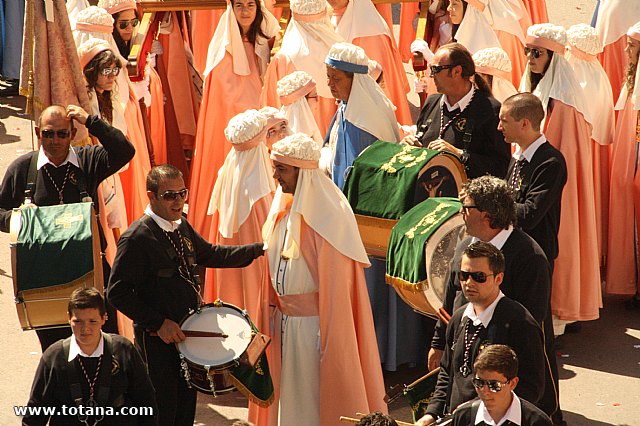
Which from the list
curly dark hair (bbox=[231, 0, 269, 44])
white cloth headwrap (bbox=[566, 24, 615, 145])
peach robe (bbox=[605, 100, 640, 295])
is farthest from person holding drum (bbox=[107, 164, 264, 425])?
peach robe (bbox=[605, 100, 640, 295])

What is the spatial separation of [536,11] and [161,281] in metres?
6.19

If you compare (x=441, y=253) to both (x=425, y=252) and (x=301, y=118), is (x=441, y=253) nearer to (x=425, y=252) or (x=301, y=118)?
(x=425, y=252)

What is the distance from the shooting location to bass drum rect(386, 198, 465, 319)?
7895mm

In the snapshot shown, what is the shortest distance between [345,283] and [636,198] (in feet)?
11.0

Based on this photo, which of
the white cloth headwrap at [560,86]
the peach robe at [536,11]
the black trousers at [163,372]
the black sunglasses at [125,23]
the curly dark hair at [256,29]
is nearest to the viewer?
the black trousers at [163,372]

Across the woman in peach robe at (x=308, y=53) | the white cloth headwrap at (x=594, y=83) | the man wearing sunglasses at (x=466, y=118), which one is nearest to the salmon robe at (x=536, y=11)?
the white cloth headwrap at (x=594, y=83)

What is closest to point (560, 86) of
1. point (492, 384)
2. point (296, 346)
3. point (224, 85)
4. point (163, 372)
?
point (224, 85)

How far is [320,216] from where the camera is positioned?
8.06 meters

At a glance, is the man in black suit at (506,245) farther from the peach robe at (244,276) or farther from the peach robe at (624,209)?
the peach robe at (624,209)

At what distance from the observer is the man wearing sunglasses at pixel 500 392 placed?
20.6 feet

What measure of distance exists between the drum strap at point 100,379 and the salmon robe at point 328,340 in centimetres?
152

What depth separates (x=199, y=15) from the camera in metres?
12.7

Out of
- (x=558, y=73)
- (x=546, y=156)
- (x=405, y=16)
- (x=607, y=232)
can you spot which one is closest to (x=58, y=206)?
Answer: (x=546, y=156)

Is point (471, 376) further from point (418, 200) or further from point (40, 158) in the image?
point (40, 158)
